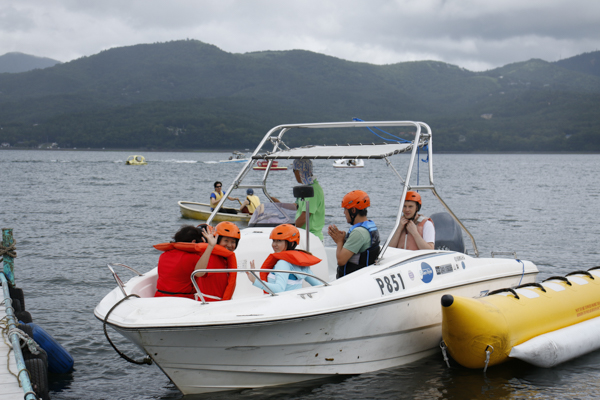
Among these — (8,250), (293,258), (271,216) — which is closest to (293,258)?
(293,258)

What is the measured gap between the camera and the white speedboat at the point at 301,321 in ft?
16.1

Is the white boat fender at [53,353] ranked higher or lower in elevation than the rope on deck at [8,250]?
lower

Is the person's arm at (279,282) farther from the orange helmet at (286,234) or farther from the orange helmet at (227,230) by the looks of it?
the orange helmet at (227,230)

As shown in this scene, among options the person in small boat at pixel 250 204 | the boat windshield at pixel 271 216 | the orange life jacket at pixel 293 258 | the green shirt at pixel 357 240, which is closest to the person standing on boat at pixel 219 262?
the orange life jacket at pixel 293 258

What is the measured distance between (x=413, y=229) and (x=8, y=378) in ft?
15.0

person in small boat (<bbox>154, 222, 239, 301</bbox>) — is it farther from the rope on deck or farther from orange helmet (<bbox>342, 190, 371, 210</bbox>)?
the rope on deck

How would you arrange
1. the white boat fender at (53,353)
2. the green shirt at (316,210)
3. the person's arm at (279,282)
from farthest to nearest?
the green shirt at (316,210)
the white boat fender at (53,353)
the person's arm at (279,282)

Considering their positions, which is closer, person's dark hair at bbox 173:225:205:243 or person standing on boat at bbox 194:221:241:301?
person standing on boat at bbox 194:221:241:301

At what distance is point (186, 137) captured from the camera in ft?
503

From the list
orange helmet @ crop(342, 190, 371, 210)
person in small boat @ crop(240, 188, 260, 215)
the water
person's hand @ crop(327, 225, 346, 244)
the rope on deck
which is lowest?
the water

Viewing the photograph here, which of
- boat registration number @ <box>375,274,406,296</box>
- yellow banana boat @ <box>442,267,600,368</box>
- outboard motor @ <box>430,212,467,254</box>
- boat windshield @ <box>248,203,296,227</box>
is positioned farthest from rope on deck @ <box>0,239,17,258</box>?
outboard motor @ <box>430,212,467,254</box>

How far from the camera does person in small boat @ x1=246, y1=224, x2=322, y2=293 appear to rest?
5.34m

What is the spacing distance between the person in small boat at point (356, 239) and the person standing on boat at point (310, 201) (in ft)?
4.26

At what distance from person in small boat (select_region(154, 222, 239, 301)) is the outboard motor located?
11.9ft
